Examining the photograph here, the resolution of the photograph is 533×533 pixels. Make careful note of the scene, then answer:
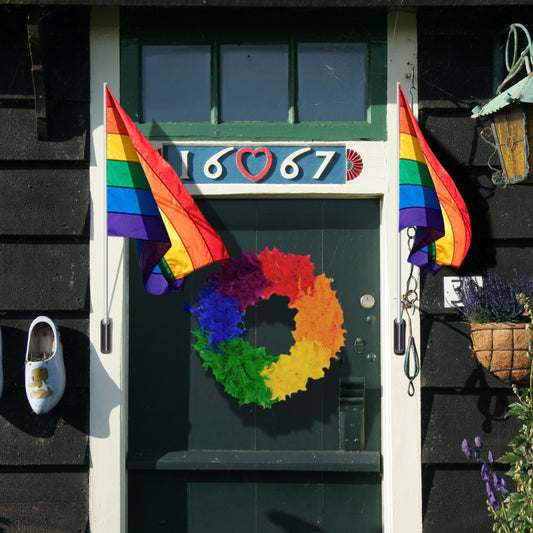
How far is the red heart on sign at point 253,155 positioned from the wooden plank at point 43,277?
1.02 m

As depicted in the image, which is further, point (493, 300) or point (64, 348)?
point (64, 348)

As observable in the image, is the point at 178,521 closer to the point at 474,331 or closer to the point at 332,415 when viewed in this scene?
the point at 332,415

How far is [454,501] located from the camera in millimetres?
3986

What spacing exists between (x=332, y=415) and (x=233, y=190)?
56.5 inches

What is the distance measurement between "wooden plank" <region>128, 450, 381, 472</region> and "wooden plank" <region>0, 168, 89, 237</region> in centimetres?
138

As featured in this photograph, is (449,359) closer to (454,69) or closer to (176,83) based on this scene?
(454,69)

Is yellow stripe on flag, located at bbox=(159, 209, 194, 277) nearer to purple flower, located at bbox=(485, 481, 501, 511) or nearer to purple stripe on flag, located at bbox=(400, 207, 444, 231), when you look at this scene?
purple stripe on flag, located at bbox=(400, 207, 444, 231)

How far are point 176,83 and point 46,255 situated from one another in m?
1.26

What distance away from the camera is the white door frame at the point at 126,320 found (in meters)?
3.98

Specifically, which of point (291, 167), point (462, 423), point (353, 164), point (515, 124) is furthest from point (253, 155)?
point (462, 423)

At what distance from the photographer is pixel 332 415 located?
4.14 metres

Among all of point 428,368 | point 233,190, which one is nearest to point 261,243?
point 233,190

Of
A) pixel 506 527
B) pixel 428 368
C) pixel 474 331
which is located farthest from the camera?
pixel 428 368

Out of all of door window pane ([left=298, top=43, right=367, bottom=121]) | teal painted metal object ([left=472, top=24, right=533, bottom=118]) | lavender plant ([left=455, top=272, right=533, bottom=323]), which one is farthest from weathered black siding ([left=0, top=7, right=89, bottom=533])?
teal painted metal object ([left=472, top=24, right=533, bottom=118])
